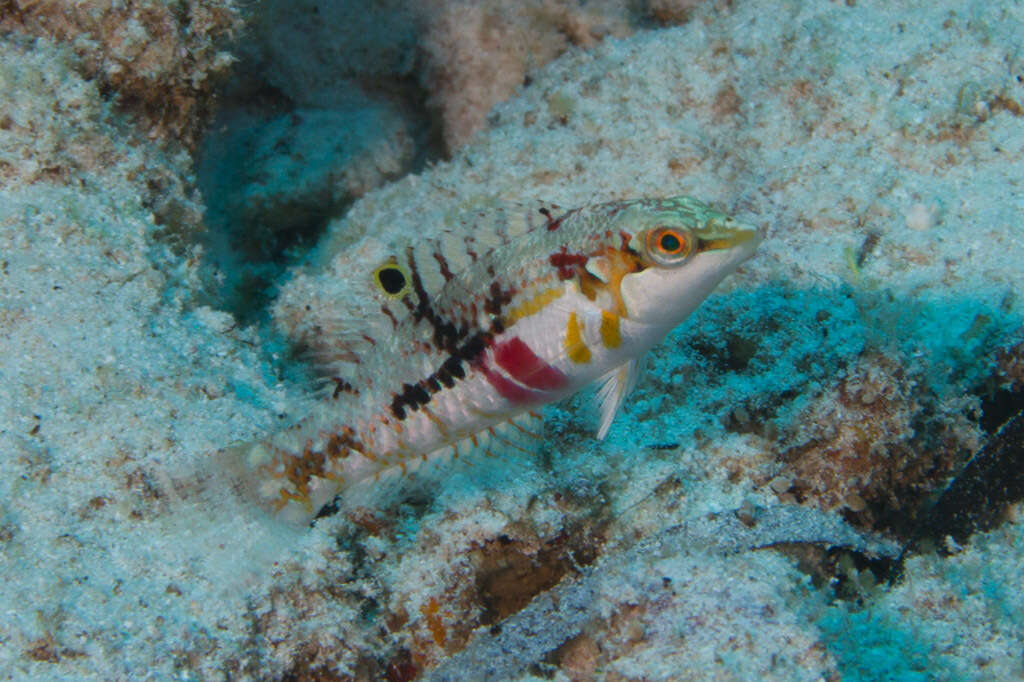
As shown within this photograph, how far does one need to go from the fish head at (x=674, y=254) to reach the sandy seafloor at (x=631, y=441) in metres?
0.95

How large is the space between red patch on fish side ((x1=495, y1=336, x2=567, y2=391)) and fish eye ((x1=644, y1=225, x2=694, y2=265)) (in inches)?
19.8

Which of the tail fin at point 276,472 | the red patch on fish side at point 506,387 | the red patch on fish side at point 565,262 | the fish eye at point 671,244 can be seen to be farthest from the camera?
the tail fin at point 276,472

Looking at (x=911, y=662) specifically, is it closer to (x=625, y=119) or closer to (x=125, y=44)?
(x=625, y=119)

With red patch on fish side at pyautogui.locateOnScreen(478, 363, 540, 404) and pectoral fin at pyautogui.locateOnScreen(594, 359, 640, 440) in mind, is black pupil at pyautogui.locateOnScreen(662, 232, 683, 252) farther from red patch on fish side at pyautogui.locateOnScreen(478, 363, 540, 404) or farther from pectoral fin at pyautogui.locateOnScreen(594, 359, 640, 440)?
red patch on fish side at pyautogui.locateOnScreen(478, 363, 540, 404)

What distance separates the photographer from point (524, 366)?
2.13 metres

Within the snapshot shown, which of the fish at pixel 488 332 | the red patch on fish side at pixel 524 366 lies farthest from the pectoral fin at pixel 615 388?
the red patch on fish side at pixel 524 366

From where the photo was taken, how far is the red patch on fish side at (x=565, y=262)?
2037 millimetres

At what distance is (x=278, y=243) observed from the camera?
5258mm

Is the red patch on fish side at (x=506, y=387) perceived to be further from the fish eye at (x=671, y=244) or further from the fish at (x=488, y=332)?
the fish eye at (x=671, y=244)

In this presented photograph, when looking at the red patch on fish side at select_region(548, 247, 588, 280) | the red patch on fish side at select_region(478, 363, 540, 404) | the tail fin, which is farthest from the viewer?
the tail fin

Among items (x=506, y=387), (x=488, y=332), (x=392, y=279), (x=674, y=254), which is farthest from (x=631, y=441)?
(x=392, y=279)

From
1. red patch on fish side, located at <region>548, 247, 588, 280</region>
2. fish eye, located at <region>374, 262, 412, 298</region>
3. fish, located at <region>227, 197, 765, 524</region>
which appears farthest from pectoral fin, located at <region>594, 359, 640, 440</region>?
fish eye, located at <region>374, 262, 412, 298</region>

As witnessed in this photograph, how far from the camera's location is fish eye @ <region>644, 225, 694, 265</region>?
192 centimetres

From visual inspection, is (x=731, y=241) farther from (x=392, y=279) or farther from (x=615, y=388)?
(x=392, y=279)
